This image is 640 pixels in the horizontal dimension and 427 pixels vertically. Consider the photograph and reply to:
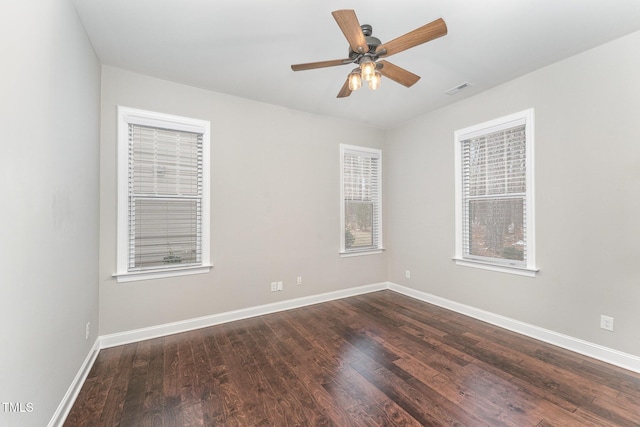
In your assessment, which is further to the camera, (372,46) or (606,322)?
(606,322)

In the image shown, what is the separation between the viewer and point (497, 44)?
7.97ft

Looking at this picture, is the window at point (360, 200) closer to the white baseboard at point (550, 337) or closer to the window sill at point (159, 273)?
the white baseboard at point (550, 337)

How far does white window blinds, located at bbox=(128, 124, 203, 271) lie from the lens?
9.55 feet

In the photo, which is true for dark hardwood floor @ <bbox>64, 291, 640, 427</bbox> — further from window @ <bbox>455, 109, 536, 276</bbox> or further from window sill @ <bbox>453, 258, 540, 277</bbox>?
window @ <bbox>455, 109, 536, 276</bbox>

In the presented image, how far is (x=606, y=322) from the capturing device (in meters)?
2.44

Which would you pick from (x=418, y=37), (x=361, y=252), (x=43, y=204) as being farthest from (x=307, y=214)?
(x=43, y=204)

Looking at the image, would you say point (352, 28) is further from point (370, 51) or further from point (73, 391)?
point (73, 391)

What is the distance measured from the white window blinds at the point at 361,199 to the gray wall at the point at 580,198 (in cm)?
149

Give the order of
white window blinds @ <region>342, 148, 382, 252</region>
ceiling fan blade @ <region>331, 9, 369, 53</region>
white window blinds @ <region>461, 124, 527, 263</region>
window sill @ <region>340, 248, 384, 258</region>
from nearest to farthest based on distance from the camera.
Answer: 1. ceiling fan blade @ <region>331, 9, 369, 53</region>
2. white window blinds @ <region>461, 124, 527, 263</region>
3. window sill @ <region>340, 248, 384, 258</region>
4. white window blinds @ <region>342, 148, 382, 252</region>

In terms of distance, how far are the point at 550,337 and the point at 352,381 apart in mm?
2244

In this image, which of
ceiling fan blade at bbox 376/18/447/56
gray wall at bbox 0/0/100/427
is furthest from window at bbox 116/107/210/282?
ceiling fan blade at bbox 376/18/447/56

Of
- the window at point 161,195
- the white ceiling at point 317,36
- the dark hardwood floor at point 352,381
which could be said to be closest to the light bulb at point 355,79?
the white ceiling at point 317,36

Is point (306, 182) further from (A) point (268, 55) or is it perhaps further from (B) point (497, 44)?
(B) point (497, 44)

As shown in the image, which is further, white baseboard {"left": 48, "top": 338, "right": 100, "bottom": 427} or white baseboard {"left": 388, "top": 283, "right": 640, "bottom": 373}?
white baseboard {"left": 388, "top": 283, "right": 640, "bottom": 373}
